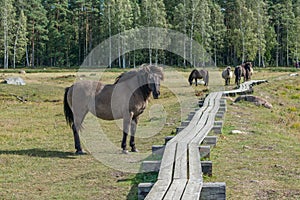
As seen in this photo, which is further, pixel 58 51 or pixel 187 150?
→ pixel 58 51

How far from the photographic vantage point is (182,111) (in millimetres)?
18422

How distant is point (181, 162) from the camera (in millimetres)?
6770

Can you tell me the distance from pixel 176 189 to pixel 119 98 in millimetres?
5318

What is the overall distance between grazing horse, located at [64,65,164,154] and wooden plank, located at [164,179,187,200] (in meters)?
4.32

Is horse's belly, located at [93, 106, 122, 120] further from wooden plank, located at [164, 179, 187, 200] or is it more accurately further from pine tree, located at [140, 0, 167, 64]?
pine tree, located at [140, 0, 167, 64]

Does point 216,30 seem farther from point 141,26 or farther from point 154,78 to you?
point 154,78

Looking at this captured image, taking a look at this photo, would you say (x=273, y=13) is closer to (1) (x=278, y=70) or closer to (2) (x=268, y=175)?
(1) (x=278, y=70)

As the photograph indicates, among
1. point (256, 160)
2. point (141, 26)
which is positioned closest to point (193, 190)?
point (256, 160)

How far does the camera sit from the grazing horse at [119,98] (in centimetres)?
1018

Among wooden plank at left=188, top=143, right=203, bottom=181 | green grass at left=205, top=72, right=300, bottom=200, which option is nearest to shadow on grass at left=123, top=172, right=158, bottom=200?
wooden plank at left=188, top=143, right=203, bottom=181

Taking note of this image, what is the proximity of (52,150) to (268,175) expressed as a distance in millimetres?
5560

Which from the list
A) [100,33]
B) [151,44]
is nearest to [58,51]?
[100,33]

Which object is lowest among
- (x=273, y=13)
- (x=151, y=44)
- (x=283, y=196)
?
(x=283, y=196)

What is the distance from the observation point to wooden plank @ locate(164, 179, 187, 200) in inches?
201
